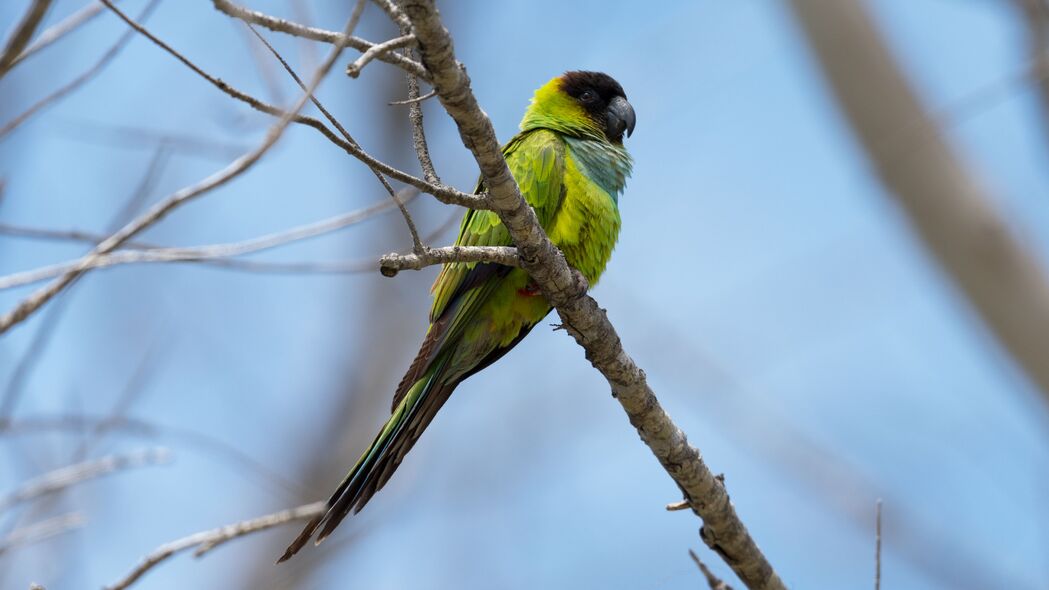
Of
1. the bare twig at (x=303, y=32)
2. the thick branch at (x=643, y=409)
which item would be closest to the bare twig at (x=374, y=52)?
the bare twig at (x=303, y=32)

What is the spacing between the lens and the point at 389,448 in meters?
3.80

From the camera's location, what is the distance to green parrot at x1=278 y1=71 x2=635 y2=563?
3.88 meters

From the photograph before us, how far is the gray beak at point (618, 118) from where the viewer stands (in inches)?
205

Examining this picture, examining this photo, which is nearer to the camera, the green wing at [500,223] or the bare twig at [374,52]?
the bare twig at [374,52]

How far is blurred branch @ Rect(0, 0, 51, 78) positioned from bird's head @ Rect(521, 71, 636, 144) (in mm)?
3576

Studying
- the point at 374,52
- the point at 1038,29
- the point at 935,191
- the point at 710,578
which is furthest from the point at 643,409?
the point at 935,191

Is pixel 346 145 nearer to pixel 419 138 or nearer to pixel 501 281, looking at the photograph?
pixel 419 138

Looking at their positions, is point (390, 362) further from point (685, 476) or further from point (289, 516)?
point (289, 516)

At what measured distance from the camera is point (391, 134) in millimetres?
9586

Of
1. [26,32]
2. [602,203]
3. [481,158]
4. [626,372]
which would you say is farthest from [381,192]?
[26,32]

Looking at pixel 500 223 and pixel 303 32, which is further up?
pixel 303 32

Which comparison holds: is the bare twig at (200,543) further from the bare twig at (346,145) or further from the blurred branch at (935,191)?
the blurred branch at (935,191)

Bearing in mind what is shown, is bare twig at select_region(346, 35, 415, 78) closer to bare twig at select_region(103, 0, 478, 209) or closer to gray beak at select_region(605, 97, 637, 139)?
bare twig at select_region(103, 0, 478, 209)

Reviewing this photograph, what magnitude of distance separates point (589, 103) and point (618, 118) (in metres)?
0.18
